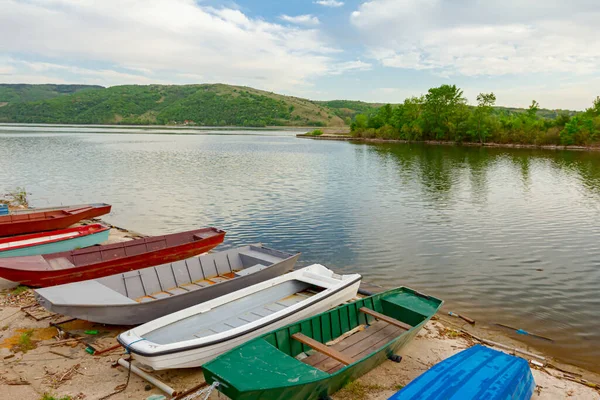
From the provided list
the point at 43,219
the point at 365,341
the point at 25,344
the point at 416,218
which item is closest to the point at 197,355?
the point at 365,341

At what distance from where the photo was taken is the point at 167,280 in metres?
12.1

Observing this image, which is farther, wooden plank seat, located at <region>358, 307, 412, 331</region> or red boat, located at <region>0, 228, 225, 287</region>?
red boat, located at <region>0, 228, 225, 287</region>

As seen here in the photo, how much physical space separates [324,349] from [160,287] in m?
6.08

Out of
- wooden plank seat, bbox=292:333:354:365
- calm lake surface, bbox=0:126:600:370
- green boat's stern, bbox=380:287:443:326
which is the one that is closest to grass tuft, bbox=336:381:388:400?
wooden plank seat, bbox=292:333:354:365

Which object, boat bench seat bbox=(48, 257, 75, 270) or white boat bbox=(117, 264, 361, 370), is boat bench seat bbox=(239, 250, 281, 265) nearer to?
white boat bbox=(117, 264, 361, 370)

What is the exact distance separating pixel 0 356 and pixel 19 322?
6.38ft

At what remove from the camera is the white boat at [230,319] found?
770 centimetres

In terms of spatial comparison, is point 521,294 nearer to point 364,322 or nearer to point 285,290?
point 364,322

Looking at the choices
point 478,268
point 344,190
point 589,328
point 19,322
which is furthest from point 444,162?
point 19,322

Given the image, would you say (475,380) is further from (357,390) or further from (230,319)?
(230,319)

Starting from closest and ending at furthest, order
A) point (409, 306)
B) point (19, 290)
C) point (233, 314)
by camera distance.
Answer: point (233, 314) < point (409, 306) < point (19, 290)

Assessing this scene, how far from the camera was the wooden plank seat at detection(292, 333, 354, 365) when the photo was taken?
7.74 meters

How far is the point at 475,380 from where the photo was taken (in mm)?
7188

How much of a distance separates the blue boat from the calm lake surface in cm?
405
